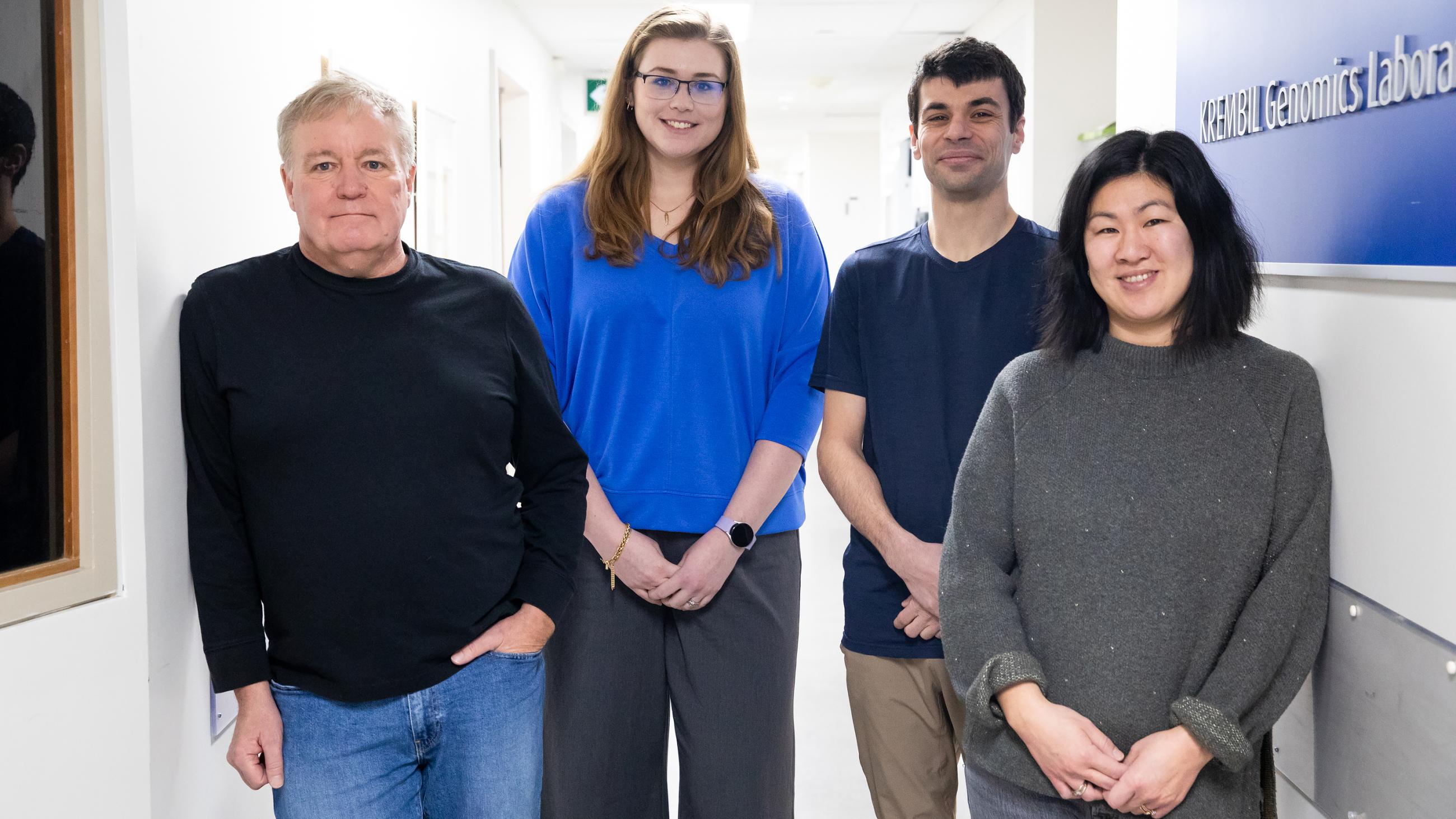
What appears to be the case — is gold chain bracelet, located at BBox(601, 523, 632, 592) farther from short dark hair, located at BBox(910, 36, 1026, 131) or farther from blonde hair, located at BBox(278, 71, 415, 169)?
short dark hair, located at BBox(910, 36, 1026, 131)

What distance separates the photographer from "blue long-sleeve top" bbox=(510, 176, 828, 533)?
77.1 inches

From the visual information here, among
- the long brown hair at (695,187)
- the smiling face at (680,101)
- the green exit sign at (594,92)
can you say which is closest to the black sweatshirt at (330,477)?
the long brown hair at (695,187)

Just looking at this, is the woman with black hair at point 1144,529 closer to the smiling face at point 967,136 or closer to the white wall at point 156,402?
the smiling face at point 967,136

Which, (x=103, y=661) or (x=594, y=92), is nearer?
(x=103, y=661)

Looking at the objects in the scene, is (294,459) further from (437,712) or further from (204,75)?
(204,75)

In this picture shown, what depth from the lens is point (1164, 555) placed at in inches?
54.0

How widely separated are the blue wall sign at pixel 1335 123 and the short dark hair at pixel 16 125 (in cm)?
148

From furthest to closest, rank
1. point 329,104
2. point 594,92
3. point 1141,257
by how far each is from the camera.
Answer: point 594,92, point 329,104, point 1141,257

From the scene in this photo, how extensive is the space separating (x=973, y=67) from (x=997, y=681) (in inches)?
42.5

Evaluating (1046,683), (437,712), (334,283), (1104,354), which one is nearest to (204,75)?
(334,283)

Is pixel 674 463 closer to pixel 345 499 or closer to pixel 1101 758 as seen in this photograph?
pixel 345 499

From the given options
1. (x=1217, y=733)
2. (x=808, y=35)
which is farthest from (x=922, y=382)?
(x=808, y=35)

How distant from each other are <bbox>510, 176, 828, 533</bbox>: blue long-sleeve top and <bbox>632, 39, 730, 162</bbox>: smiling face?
0.62ft

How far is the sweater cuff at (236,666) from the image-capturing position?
58.8 inches
